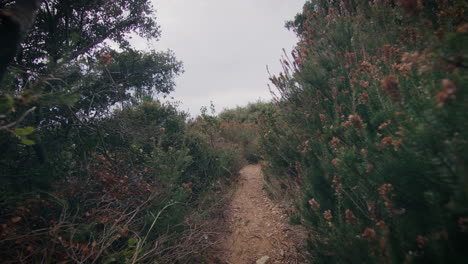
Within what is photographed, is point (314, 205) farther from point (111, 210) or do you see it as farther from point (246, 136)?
point (246, 136)

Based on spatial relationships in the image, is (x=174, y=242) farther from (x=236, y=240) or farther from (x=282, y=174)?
(x=282, y=174)

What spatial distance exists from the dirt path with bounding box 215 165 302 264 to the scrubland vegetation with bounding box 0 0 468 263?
310 mm

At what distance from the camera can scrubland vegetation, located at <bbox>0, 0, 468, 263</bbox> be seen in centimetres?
104

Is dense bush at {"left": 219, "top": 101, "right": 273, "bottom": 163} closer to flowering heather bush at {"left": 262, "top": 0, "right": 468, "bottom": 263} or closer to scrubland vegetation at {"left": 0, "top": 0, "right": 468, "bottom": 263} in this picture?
scrubland vegetation at {"left": 0, "top": 0, "right": 468, "bottom": 263}

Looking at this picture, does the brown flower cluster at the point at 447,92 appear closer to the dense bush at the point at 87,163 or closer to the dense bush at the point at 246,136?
the dense bush at the point at 87,163

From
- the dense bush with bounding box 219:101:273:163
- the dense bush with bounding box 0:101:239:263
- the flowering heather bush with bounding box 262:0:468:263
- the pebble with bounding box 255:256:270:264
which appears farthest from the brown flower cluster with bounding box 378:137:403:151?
the dense bush with bounding box 219:101:273:163

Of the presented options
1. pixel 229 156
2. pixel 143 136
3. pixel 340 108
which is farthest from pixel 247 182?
pixel 340 108

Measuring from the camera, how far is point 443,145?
0.92 metres

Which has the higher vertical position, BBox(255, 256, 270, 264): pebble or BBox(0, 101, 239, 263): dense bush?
BBox(0, 101, 239, 263): dense bush

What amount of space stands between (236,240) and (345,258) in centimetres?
204

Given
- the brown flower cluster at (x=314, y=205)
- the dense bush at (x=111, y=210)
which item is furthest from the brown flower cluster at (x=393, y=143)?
the dense bush at (x=111, y=210)

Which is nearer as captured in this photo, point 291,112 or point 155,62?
point 291,112

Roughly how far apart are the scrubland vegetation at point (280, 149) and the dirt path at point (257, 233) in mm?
310

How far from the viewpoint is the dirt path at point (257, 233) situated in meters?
2.81
